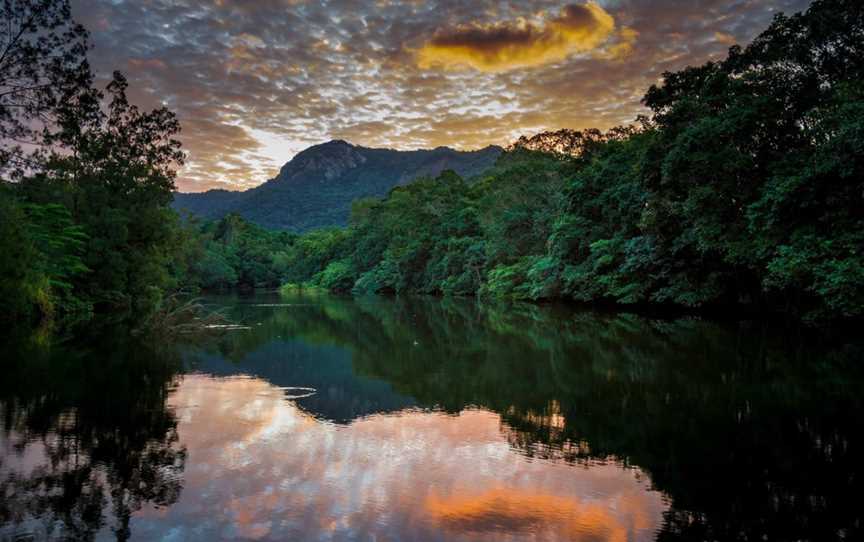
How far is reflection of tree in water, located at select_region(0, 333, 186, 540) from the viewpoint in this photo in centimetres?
462

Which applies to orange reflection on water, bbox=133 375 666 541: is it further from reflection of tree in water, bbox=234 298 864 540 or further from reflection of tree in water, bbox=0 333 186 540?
reflection of tree in water, bbox=234 298 864 540

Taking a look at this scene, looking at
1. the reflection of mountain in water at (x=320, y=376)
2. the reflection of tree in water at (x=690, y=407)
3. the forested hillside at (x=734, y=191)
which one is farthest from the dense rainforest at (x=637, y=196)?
the reflection of mountain in water at (x=320, y=376)

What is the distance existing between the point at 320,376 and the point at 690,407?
653 centimetres

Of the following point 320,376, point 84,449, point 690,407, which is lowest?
point 320,376

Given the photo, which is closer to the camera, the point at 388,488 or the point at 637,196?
the point at 388,488

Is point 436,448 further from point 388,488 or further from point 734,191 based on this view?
point 734,191

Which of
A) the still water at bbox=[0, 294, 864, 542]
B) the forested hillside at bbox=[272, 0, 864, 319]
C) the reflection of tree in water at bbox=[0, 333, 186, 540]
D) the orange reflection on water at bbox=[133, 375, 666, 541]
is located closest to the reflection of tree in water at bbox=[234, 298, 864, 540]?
the still water at bbox=[0, 294, 864, 542]

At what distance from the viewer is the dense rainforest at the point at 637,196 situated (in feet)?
56.0

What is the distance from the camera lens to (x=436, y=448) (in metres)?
6.75

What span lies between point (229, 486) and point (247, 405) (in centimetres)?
369

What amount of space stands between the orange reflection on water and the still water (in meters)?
0.02

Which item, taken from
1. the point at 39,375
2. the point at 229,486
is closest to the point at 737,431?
the point at 229,486

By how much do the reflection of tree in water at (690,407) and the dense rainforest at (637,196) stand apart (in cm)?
391

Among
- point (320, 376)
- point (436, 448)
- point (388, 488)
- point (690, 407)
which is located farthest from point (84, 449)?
point (690, 407)
